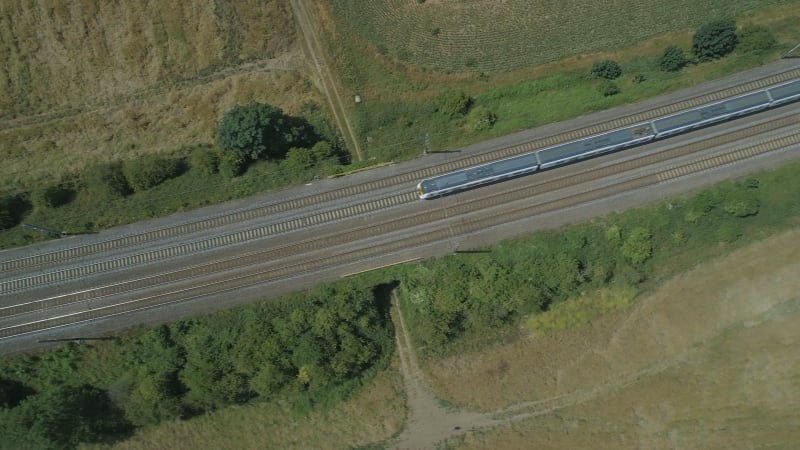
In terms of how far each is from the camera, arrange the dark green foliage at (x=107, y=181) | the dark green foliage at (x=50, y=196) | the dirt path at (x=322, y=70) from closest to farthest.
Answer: the dark green foliage at (x=50, y=196) → the dark green foliage at (x=107, y=181) → the dirt path at (x=322, y=70)

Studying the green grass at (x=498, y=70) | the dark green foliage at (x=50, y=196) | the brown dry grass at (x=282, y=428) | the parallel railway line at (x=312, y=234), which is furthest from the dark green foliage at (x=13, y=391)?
the green grass at (x=498, y=70)

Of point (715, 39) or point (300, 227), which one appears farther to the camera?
point (715, 39)

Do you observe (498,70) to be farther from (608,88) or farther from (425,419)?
(425,419)

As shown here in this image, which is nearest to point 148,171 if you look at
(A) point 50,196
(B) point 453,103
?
(A) point 50,196

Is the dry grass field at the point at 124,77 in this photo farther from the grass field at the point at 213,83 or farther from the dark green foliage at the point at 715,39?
the dark green foliage at the point at 715,39

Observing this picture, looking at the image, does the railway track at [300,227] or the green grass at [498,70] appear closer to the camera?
the railway track at [300,227]

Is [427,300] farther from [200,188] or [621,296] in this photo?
[200,188]

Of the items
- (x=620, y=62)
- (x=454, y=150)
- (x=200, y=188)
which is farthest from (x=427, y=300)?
(x=620, y=62)

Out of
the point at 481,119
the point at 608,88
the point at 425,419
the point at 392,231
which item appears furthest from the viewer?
the point at 608,88
